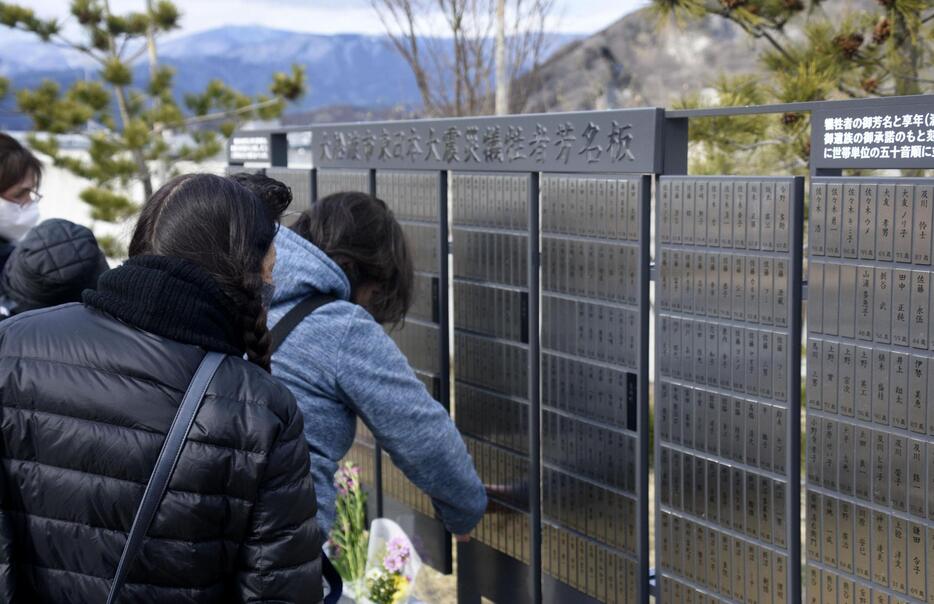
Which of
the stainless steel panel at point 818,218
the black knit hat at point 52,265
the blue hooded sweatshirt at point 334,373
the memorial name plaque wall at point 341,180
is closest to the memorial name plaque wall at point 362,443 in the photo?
the memorial name plaque wall at point 341,180

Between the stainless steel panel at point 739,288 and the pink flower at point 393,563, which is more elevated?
the stainless steel panel at point 739,288

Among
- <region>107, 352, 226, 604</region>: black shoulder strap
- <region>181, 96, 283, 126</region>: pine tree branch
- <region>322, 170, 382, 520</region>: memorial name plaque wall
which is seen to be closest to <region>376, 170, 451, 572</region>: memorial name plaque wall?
<region>322, 170, 382, 520</region>: memorial name plaque wall

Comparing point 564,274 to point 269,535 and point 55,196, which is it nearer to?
point 269,535

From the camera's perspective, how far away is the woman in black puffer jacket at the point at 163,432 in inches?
66.9

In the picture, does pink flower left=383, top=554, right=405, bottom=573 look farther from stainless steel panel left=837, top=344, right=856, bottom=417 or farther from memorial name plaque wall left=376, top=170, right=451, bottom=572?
stainless steel panel left=837, top=344, right=856, bottom=417

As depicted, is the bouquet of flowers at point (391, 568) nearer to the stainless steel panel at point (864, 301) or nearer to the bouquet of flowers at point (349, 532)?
the bouquet of flowers at point (349, 532)

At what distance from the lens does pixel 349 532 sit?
4.16m

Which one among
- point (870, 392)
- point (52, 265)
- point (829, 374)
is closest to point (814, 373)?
point (829, 374)

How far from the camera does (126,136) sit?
13359mm

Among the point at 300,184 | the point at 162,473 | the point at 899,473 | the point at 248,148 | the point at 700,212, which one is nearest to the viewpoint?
the point at 162,473

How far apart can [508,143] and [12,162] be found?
5.11 ft

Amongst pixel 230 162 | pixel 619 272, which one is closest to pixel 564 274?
pixel 619 272

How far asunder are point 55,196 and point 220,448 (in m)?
16.5

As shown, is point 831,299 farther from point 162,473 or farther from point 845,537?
point 162,473
